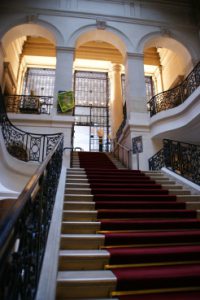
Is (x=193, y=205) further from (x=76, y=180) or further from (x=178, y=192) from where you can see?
(x=76, y=180)

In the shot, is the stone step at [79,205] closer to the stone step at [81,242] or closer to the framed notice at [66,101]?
the stone step at [81,242]

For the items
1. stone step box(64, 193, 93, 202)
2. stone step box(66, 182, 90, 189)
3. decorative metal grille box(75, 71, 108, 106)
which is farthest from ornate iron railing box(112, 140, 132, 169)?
decorative metal grille box(75, 71, 108, 106)

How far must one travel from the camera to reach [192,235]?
11.1 feet

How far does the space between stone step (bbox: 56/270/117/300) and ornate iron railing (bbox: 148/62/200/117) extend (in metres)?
7.83

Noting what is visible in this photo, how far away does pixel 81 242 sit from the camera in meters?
3.13

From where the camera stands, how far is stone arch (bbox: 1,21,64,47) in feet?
35.8

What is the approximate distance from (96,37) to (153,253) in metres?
11.4

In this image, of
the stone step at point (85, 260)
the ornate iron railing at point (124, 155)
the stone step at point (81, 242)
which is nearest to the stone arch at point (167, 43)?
the ornate iron railing at point (124, 155)

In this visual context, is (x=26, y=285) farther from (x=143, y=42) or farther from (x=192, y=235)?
(x=143, y=42)

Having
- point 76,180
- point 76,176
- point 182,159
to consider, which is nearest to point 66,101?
point 76,176

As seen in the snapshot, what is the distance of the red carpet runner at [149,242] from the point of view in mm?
2408

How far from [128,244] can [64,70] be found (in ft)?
29.7

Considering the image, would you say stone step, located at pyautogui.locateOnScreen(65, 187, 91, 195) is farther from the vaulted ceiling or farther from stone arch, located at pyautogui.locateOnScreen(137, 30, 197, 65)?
the vaulted ceiling

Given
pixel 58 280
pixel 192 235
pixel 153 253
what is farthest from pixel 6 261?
pixel 192 235
